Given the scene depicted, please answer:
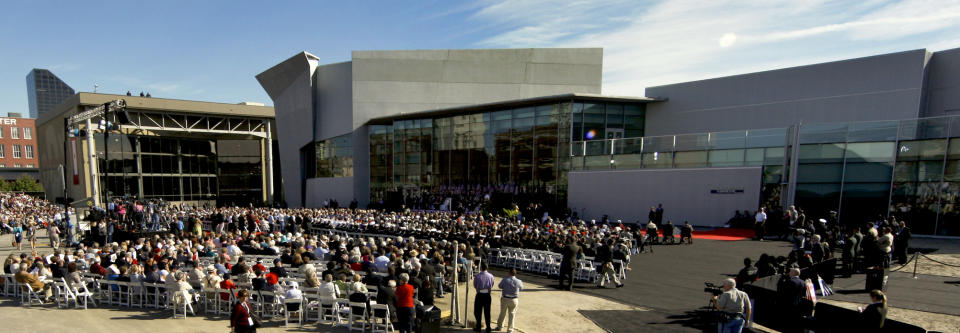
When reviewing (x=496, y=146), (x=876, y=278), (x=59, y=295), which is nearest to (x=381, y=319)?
(x=59, y=295)

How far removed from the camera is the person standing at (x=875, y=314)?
613 cm

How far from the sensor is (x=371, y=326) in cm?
848

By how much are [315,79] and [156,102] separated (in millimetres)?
16989

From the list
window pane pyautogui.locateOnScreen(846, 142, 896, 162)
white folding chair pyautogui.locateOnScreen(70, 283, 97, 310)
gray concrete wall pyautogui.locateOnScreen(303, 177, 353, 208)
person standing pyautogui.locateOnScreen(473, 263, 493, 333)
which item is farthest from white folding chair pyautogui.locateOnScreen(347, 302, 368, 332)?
gray concrete wall pyautogui.locateOnScreen(303, 177, 353, 208)

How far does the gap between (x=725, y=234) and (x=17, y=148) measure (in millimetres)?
96377

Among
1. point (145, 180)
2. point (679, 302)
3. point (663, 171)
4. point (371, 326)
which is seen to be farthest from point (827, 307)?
point (145, 180)

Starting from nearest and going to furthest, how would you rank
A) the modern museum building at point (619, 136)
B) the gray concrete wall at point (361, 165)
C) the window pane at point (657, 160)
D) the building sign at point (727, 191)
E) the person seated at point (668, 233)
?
the person seated at point (668, 233) → the modern museum building at point (619, 136) → the building sign at point (727, 191) → the window pane at point (657, 160) → the gray concrete wall at point (361, 165)

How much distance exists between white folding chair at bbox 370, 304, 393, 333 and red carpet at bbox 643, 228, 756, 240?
46.9 ft

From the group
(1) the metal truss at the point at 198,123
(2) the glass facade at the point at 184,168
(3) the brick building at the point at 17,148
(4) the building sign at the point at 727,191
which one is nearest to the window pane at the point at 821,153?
(4) the building sign at the point at 727,191

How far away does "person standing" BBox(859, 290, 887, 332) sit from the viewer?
613cm

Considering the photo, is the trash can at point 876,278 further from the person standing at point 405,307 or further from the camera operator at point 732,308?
the person standing at point 405,307

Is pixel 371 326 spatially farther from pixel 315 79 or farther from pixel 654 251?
pixel 315 79

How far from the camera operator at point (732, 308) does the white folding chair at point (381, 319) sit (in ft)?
18.2

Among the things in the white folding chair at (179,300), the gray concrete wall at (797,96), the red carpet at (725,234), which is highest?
the gray concrete wall at (797,96)
